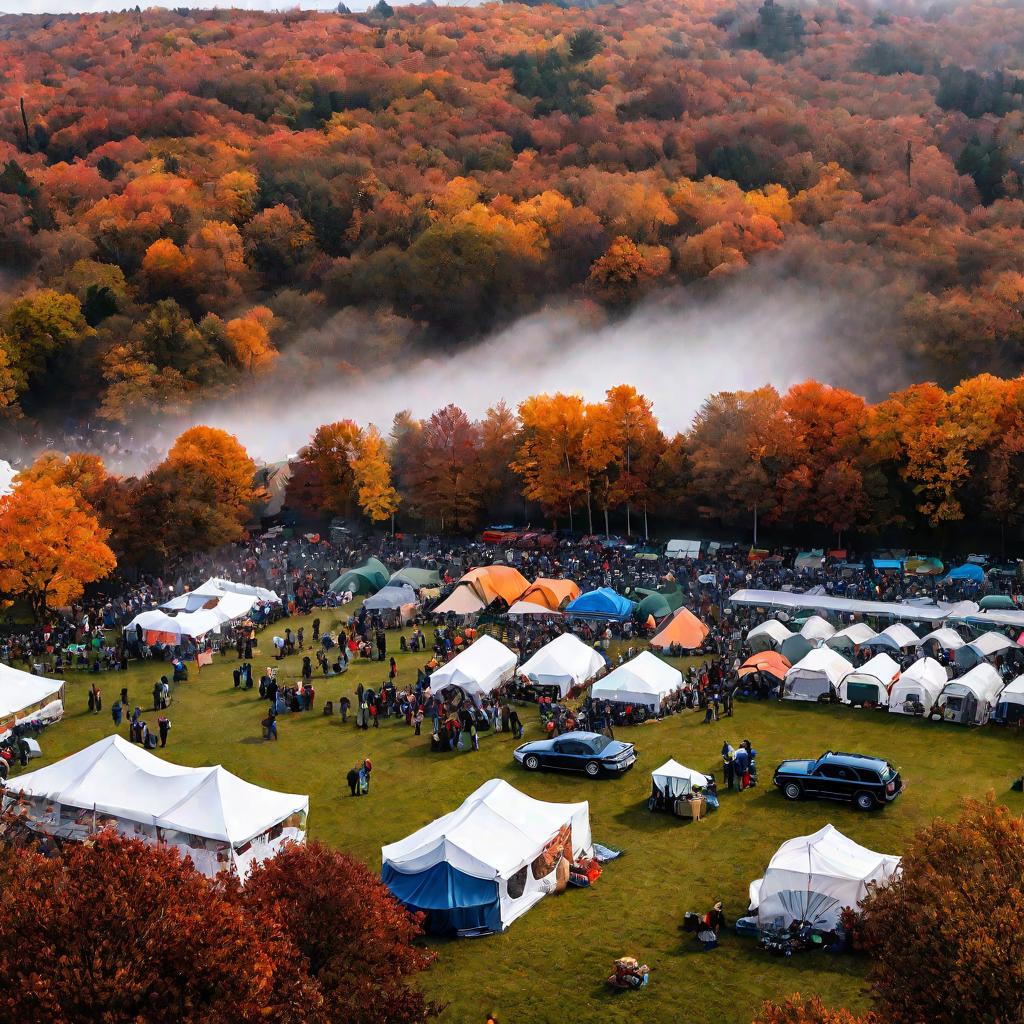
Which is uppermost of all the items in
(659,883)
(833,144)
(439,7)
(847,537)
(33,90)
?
(439,7)

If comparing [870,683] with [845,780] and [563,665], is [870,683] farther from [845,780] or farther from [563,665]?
[563,665]

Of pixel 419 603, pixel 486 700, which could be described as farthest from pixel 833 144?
pixel 486 700

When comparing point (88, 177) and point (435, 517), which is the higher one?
point (88, 177)

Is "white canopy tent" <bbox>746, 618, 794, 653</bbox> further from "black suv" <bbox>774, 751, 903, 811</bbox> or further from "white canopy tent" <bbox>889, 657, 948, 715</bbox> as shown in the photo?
"black suv" <bbox>774, 751, 903, 811</bbox>

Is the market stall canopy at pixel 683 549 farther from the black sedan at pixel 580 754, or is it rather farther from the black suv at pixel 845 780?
the black suv at pixel 845 780

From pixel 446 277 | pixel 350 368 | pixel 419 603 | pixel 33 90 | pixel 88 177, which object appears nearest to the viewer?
pixel 419 603

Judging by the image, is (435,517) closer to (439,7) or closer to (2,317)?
(2,317)
